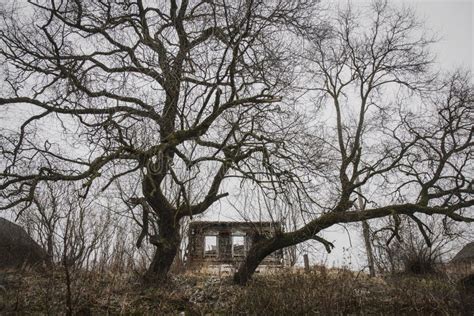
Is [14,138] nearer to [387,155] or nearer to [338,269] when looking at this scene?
[338,269]

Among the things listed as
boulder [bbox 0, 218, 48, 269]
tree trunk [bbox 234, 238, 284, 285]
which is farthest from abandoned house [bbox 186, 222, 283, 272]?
boulder [bbox 0, 218, 48, 269]

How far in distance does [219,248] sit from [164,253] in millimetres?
13051

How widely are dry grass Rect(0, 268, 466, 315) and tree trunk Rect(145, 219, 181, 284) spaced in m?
0.29

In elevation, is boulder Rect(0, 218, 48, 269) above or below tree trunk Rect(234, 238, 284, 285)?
above

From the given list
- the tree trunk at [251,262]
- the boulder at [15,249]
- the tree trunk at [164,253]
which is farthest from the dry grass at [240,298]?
the boulder at [15,249]

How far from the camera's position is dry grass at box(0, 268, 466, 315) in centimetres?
566

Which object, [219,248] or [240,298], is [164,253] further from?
[219,248]

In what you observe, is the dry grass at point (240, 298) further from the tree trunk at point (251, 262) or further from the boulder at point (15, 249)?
the boulder at point (15, 249)

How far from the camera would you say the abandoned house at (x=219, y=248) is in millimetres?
9969

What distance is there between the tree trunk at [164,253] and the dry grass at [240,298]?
29 cm

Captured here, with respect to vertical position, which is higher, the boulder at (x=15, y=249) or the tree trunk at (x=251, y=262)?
the boulder at (x=15, y=249)

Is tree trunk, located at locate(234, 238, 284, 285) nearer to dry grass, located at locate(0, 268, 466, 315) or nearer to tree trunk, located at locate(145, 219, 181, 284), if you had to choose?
dry grass, located at locate(0, 268, 466, 315)

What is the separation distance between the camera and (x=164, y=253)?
782 centimetres

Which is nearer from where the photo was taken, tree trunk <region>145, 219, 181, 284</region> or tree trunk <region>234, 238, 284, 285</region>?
tree trunk <region>145, 219, 181, 284</region>
